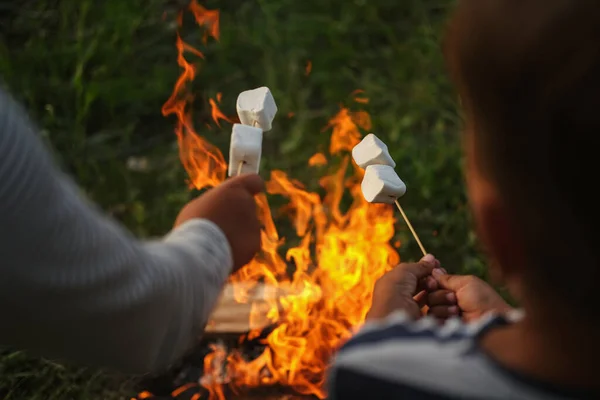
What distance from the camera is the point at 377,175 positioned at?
1.74 metres

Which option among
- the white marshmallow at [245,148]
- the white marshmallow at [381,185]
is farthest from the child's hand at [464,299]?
the white marshmallow at [245,148]

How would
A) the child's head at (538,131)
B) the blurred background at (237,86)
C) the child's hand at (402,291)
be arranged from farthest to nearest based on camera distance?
1. the blurred background at (237,86)
2. the child's hand at (402,291)
3. the child's head at (538,131)

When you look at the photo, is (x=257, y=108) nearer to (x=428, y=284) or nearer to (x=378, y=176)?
(x=378, y=176)

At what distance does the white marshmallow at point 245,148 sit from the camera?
63.5 inches

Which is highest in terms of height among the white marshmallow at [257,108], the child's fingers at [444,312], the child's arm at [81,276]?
the white marshmallow at [257,108]

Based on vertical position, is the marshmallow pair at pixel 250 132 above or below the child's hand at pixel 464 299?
above

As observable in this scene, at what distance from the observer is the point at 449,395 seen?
3.16ft

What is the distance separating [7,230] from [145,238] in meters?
1.84

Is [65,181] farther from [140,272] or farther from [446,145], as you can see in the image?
[446,145]

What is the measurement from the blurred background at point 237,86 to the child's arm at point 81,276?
155 cm

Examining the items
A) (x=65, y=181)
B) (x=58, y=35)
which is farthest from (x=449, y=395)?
(x=58, y=35)

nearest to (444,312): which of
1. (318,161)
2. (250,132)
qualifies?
(250,132)

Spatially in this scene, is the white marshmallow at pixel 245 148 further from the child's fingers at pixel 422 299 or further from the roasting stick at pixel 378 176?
the child's fingers at pixel 422 299

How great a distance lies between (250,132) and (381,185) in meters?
0.30
